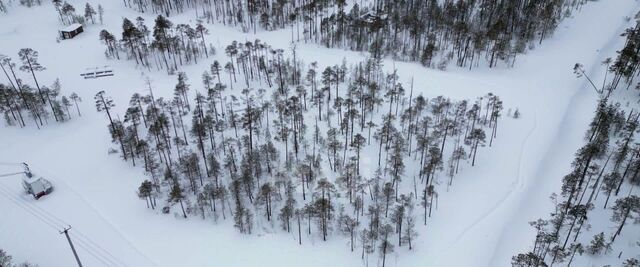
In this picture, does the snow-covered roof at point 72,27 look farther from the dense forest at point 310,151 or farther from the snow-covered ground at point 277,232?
the dense forest at point 310,151

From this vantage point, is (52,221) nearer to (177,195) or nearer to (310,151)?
(177,195)

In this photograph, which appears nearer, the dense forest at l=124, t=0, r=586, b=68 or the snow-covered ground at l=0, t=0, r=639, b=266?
the snow-covered ground at l=0, t=0, r=639, b=266

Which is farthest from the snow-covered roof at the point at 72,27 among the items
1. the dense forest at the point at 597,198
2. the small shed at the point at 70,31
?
the dense forest at the point at 597,198

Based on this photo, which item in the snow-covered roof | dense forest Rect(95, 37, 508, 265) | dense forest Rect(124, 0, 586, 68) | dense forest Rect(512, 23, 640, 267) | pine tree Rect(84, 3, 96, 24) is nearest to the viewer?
dense forest Rect(512, 23, 640, 267)

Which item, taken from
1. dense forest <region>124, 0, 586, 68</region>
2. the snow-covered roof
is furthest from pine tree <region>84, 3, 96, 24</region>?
dense forest <region>124, 0, 586, 68</region>

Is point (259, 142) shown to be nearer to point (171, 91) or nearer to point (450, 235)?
point (171, 91)

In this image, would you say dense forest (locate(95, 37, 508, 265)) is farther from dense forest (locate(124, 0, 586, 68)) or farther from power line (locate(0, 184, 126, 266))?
dense forest (locate(124, 0, 586, 68))

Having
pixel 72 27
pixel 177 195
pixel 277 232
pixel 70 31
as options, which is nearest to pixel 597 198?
pixel 277 232
